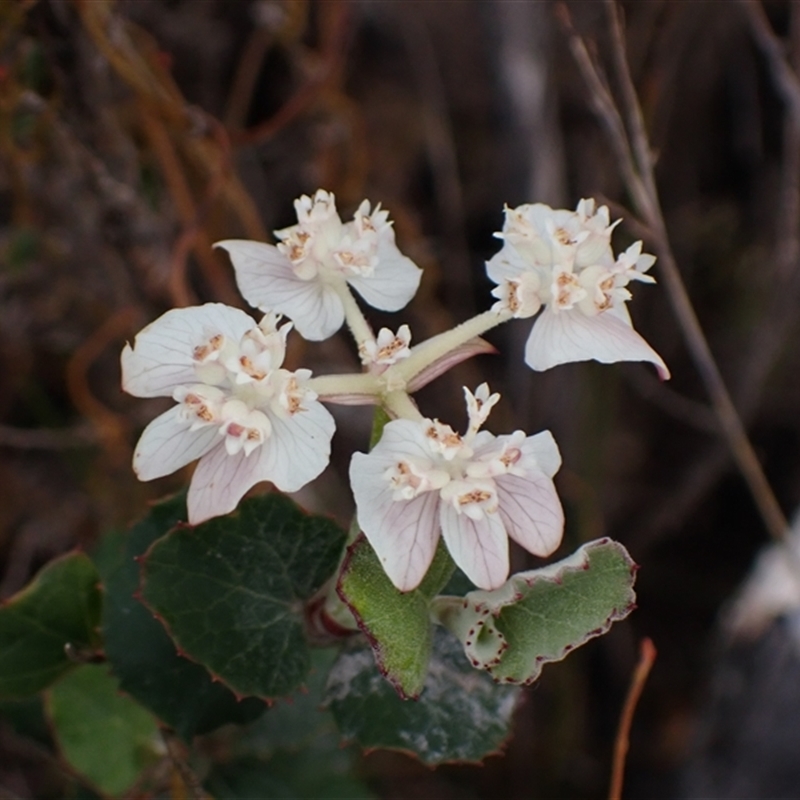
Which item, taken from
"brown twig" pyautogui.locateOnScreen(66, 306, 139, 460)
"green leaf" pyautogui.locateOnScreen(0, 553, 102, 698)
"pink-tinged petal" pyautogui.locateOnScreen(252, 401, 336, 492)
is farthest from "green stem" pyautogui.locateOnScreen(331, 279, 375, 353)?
"brown twig" pyautogui.locateOnScreen(66, 306, 139, 460)

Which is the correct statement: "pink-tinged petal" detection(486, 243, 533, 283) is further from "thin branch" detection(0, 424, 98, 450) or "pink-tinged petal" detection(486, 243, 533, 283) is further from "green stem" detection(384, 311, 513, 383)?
"thin branch" detection(0, 424, 98, 450)

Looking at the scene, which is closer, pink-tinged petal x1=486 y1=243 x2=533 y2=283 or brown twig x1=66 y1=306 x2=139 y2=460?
pink-tinged petal x1=486 y1=243 x2=533 y2=283

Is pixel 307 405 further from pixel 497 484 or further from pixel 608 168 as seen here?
pixel 608 168

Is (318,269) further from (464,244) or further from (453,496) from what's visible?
(464,244)

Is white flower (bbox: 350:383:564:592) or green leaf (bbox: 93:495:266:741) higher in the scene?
white flower (bbox: 350:383:564:592)

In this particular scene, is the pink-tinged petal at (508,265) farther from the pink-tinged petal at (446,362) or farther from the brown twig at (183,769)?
the brown twig at (183,769)

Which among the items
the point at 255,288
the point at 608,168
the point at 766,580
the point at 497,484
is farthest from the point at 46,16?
the point at 766,580

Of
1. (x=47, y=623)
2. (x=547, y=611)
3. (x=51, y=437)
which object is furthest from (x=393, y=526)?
(x=51, y=437)

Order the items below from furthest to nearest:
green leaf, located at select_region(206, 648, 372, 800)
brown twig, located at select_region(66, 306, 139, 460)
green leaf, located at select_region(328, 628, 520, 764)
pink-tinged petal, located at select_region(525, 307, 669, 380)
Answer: brown twig, located at select_region(66, 306, 139, 460) < green leaf, located at select_region(206, 648, 372, 800) < green leaf, located at select_region(328, 628, 520, 764) < pink-tinged petal, located at select_region(525, 307, 669, 380)
